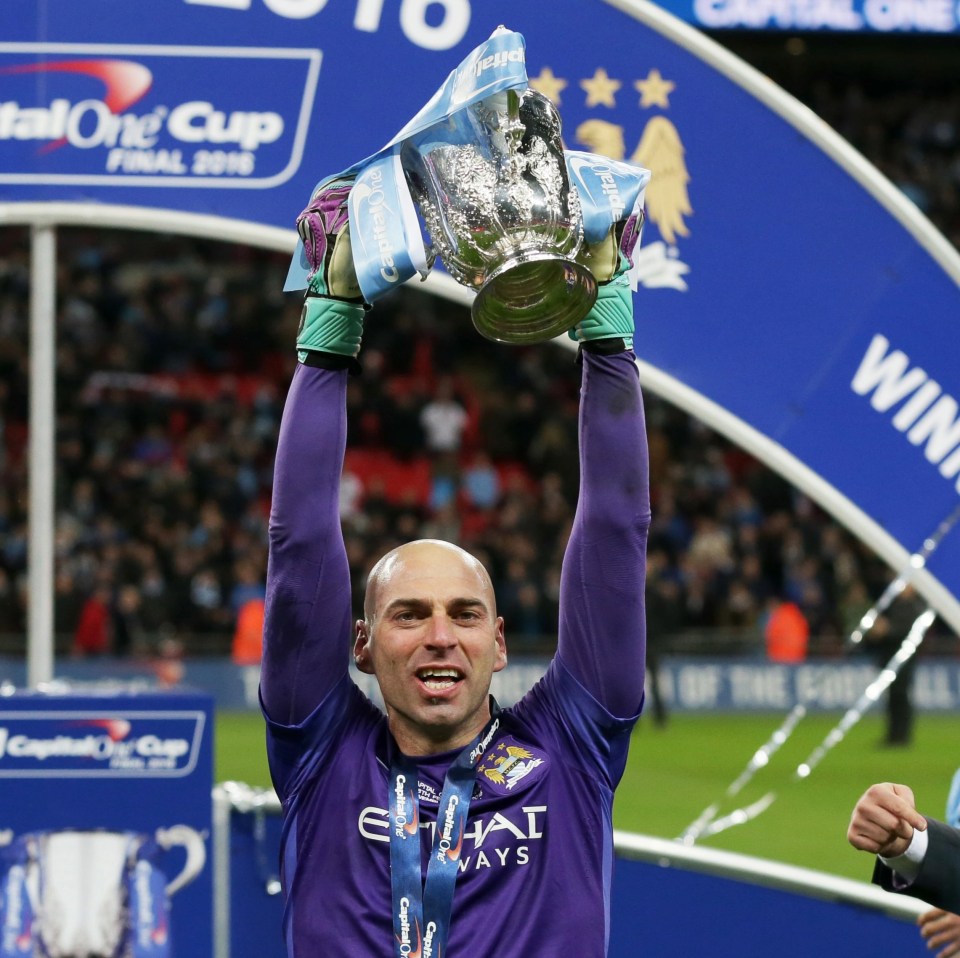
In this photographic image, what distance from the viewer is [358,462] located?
834 inches

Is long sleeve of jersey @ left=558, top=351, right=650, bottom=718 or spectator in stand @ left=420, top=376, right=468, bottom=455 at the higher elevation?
spectator in stand @ left=420, top=376, right=468, bottom=455

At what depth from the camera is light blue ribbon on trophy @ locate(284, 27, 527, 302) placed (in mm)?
2816

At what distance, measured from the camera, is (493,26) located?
16.5 feet

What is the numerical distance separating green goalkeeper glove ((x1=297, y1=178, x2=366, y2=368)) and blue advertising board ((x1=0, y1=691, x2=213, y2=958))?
1.90 m

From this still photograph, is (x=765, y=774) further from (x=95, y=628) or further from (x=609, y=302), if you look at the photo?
(x=609, y=302)

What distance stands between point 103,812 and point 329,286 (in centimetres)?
220

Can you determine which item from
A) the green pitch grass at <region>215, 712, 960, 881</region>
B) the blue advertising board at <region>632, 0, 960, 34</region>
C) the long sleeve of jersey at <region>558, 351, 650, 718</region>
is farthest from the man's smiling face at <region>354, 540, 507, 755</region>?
the blue advertising board at <region>632, 0, 960, 34</region>

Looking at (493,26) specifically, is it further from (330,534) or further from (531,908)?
(531,908)

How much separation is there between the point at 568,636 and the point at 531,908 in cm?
46

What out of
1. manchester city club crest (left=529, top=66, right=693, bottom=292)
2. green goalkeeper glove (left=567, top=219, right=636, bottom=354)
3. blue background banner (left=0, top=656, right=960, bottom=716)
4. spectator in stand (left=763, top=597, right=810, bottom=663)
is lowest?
blue background banner (left=0, top=656, right=960, bottom=716)

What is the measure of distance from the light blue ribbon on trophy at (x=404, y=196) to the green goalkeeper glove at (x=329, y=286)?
5 centimetres

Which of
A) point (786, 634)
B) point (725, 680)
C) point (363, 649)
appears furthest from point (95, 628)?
point (363, 649)

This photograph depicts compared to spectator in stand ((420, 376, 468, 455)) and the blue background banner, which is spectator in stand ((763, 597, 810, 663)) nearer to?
the blue background banner

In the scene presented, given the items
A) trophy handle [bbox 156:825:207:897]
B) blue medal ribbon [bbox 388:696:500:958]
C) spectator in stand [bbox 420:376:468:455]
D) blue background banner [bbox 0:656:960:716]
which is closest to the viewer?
blue medal ribbon [bbox 388:696:500:958]
